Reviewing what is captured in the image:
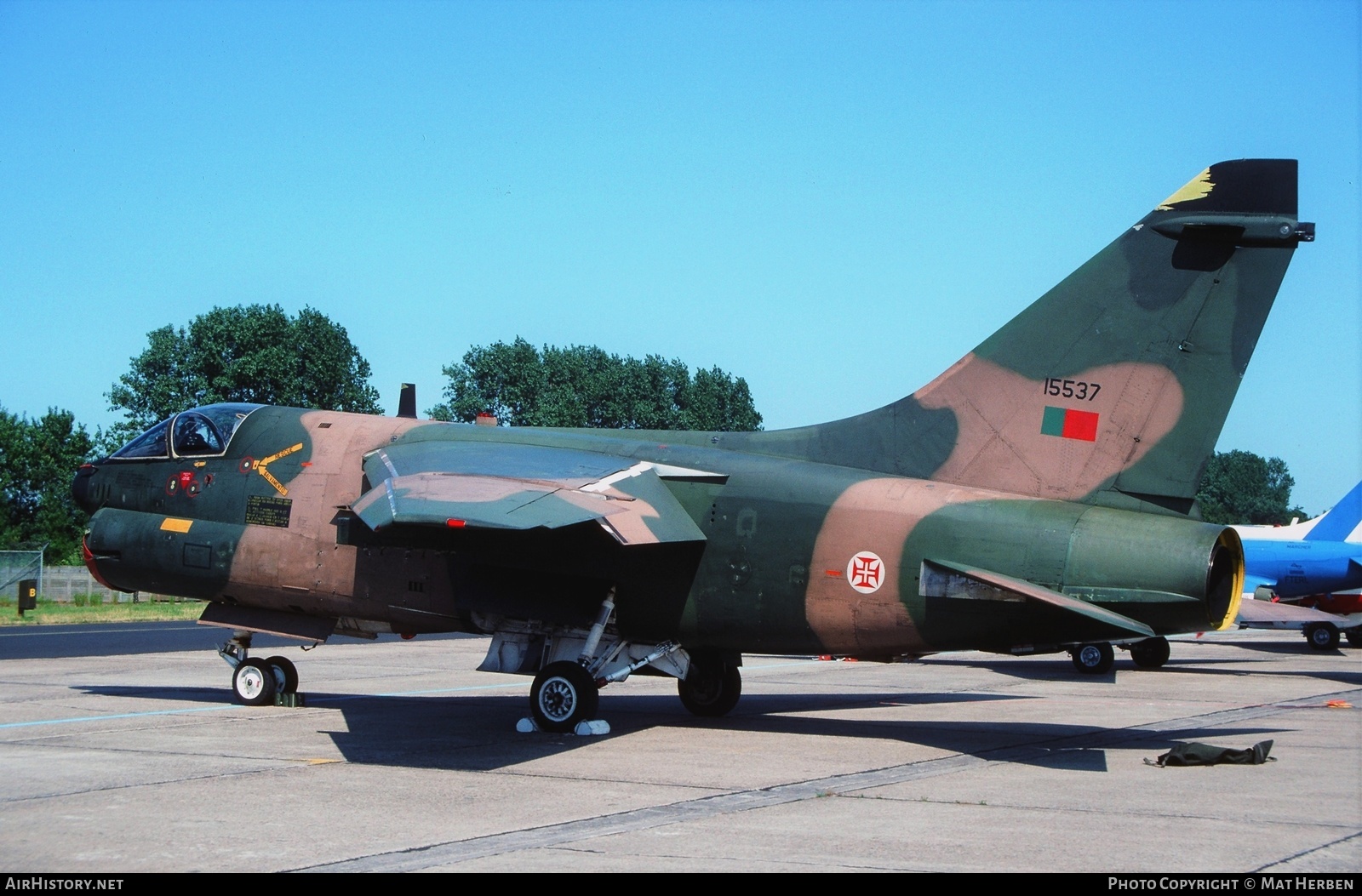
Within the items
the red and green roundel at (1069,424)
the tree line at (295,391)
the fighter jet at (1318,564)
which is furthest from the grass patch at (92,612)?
the fighter jet at (1318,564)

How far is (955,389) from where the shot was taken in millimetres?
13500

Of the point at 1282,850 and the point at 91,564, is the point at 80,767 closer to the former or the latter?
the point at 91,564

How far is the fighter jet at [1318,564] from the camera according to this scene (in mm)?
33875

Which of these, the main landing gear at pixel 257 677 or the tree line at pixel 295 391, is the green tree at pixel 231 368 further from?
the main landing gear at pixel 257 677

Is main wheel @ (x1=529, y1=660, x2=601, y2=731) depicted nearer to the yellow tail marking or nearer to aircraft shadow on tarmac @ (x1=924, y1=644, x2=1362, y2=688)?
the yellow tail marking

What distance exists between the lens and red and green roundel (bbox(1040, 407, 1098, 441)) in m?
12.8

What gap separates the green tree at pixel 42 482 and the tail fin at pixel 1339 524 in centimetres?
6154

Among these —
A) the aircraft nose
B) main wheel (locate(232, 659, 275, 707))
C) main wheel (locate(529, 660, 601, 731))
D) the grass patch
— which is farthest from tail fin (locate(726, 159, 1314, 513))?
the grass patch

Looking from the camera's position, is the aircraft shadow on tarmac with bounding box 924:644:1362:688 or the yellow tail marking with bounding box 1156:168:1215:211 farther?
the aircraft shadow on tarmac with bounding box 924:644:1362:688

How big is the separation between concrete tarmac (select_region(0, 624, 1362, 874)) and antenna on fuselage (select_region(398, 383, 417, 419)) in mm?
3922

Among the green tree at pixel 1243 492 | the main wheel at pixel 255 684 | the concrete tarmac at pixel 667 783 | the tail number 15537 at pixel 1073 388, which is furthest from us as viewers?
the green tree at pixel 1243 492

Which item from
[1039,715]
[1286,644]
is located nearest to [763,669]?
[1039,715]

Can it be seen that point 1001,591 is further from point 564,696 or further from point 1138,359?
point 564,696

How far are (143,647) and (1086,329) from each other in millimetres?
22220
